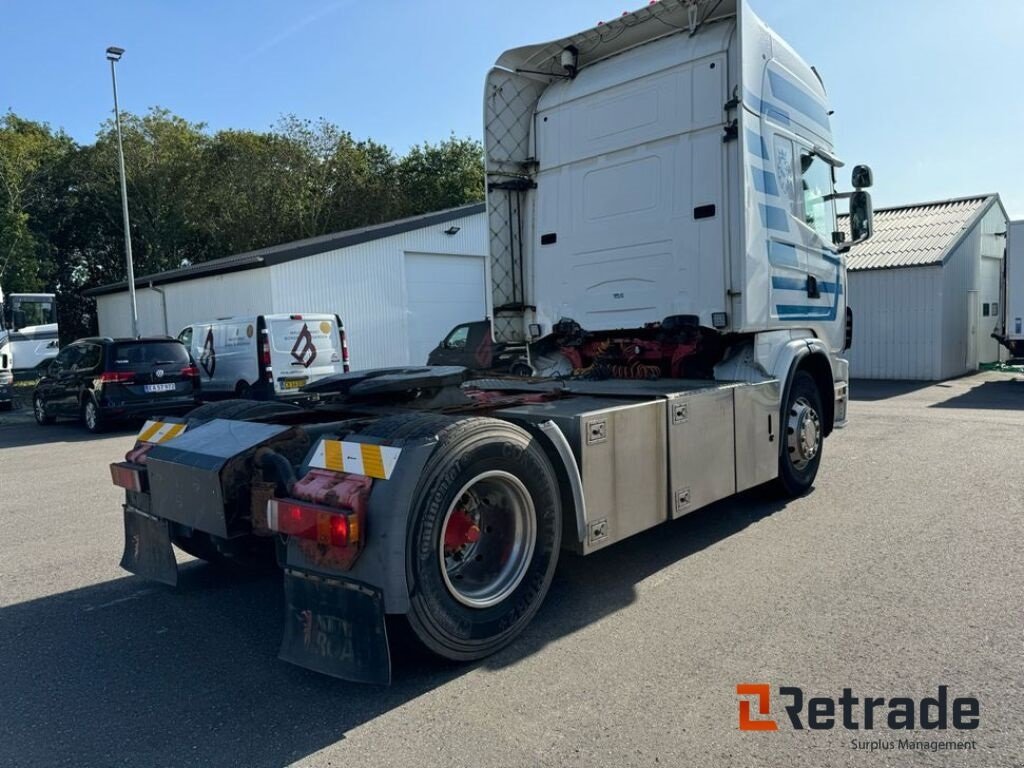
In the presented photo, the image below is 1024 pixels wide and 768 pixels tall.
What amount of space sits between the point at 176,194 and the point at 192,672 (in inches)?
1327

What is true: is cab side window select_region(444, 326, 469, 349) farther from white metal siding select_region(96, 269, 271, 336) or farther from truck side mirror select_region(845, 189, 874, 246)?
truck side mirror select_region(845, 189, 874, 246)

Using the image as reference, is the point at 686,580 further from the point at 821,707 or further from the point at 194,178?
the point at 194,178

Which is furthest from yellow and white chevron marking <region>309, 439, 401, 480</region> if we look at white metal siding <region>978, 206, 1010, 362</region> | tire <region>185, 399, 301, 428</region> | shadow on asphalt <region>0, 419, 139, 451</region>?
white metal siding <region>978, 206, 1010, 362</region>

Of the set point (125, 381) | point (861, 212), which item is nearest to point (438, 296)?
point (125, 381)

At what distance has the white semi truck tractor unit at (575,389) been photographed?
3453mm

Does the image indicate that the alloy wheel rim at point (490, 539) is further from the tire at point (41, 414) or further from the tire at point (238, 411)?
the tire at point (41, 414)

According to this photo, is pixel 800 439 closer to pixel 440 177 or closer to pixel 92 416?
pixel 92 416

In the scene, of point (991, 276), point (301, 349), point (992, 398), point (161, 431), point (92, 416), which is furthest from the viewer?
point (991, 276)

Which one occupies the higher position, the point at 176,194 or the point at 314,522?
the point at 176,194

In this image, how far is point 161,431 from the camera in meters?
4.62

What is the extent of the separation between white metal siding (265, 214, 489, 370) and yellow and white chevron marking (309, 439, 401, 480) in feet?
51.0

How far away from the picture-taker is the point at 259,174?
112 ft

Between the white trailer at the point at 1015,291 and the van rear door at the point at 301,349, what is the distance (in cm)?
1457

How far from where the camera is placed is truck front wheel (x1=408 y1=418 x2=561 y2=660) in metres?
3.44
